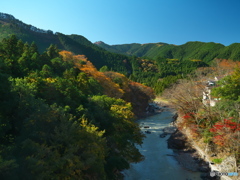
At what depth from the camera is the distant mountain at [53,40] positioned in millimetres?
92425

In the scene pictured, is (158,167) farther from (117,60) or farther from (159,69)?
(117,60)

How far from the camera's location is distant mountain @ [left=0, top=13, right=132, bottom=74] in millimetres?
92425

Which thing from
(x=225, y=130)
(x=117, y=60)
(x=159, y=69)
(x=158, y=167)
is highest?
(x=117, y=60)

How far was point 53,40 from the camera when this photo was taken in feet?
361

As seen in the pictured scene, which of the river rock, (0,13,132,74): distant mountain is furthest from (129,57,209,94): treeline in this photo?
the river rock

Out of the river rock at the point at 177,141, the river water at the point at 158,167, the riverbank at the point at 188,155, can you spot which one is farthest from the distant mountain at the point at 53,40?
the riverbank at the point at 188,155

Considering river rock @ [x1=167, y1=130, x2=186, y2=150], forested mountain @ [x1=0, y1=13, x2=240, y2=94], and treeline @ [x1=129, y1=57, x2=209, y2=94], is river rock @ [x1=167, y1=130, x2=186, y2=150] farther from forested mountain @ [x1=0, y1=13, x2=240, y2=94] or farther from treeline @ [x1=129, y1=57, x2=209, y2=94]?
treeline @ [x1=129, y1=57, x2=209, y2=94]

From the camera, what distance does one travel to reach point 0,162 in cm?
750

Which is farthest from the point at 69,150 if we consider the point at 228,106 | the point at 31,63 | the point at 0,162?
the point at 31,63

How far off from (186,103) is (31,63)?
24.8 m

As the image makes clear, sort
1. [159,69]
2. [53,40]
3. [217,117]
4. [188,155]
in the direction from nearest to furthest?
[217,117] < [188,155] < [53,40] < [159,69]

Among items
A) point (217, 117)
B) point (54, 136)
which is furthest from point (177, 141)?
point (54, 136)

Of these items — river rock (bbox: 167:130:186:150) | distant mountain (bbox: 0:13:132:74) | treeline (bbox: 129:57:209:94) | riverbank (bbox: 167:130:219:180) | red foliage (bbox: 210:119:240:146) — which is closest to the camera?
red foliage (bbox: 210:119:240:146)

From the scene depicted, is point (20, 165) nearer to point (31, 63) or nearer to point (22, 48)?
point (31, 63)
